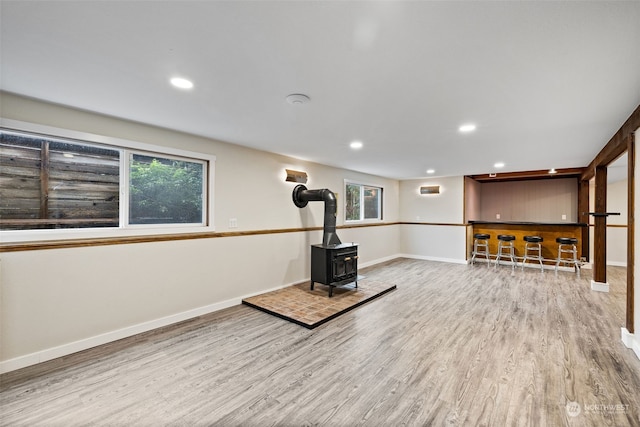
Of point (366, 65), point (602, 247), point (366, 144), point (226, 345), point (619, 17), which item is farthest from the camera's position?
point (602, 247)

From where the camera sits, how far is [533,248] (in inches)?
252

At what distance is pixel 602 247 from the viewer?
4391 mm

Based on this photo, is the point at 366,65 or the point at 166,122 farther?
the point at 166,122

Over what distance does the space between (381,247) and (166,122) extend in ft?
18.5

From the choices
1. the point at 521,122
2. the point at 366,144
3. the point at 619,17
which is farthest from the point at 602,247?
the point at 619,17

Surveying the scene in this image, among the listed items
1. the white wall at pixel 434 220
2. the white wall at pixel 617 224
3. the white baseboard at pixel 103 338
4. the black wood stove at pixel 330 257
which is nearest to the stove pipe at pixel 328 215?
the black wood stove at pixel 330 257

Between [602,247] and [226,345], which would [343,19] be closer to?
[226,345]

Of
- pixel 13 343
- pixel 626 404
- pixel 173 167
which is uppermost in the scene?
pixel 173 167

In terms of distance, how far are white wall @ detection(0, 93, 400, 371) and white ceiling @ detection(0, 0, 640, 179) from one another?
26 cm

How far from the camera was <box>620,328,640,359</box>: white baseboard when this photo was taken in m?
2.55

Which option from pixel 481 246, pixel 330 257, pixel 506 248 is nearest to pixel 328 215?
pixel 330 257

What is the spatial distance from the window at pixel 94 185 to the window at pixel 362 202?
3.45 metres

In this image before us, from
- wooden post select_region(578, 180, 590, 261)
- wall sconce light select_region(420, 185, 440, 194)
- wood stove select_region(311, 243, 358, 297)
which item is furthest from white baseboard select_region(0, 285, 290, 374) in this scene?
wooden post select_region(578, 180, 590, 261)

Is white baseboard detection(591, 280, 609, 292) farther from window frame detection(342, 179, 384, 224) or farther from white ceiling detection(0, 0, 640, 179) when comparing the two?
window frame detection(342, 179, 384, 224)
